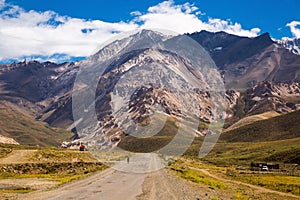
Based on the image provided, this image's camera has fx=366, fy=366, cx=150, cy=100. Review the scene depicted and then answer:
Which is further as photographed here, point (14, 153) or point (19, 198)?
point (14, 153)

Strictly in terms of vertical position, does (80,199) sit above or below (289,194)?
above

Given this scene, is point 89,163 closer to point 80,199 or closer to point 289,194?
point 289,194

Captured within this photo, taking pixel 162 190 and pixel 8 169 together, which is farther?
pixel 8 169

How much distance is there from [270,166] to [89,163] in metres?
67.3

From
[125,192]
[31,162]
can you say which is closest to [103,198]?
[125,192]

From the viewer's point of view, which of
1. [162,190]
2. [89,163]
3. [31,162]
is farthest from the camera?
[89,163]

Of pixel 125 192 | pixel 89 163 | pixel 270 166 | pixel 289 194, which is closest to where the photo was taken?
pixel 125 192

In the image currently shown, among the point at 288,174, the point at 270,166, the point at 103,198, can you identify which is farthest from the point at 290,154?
the point at 103,198

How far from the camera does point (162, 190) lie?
3888 cm

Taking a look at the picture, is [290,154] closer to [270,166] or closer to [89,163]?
[270,166]

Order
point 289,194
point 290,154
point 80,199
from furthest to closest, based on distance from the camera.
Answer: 1. point 290,154
2. point 289,194
3. point 80,199

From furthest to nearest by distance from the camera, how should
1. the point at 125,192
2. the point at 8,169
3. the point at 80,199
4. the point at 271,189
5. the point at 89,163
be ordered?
the point at 89,163 → the point at 8,169 → the point at 271,189 → the point at 125,192 → the point at 80,199

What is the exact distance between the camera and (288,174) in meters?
97.2

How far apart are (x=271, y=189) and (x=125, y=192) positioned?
3534 cm
